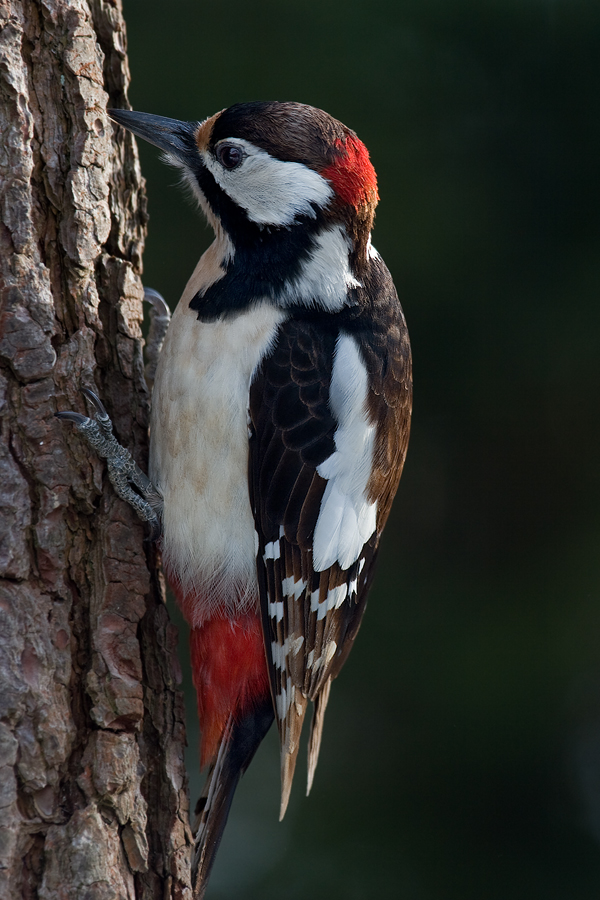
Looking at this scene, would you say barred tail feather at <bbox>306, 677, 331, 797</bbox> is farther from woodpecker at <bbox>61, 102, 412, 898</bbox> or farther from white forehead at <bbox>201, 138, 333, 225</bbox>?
white forehead at <bbox>201, 138, 333, 225</bbox>

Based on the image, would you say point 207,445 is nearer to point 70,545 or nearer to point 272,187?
point 70,545

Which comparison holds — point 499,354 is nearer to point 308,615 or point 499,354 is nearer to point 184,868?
point 308,615

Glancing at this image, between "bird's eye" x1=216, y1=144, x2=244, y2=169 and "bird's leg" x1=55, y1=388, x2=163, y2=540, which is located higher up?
"bird's eye" x1=216, y1=144, x2=244, y2=169

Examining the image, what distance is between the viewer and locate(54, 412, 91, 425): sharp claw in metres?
1.54

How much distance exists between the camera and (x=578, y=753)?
2.54m

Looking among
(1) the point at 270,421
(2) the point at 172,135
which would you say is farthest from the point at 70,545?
(2) the point at 172,135

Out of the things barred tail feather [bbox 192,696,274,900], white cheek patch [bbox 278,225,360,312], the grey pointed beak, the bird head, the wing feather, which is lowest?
barred tail feather [bbox 192,696,274,900]

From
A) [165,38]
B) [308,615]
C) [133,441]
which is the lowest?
[308,615]

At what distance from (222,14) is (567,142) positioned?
1141mm

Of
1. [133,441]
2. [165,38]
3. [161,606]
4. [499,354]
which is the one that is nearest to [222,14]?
[165,38]

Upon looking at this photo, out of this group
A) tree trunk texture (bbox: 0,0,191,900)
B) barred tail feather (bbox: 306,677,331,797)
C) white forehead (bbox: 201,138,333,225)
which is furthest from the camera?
barred tail feather (bbox: 306,677,331,797)

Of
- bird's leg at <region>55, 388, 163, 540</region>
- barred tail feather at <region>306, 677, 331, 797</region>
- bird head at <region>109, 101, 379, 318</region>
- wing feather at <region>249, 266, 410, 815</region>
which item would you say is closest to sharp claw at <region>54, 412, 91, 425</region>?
bird's leg at <region>55, 388, 163, 540</region>

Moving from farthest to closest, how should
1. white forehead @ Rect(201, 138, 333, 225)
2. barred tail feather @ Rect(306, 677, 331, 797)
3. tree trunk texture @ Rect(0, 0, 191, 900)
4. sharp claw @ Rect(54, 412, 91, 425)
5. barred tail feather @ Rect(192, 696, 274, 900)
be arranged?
1. barred tail feather @ Rect(306, 677, 331, 797)
2. white forehead @ Rect(201, 138, 333, 225)
3. barred tail feather @ Rect(192, 696, 274, 900)
4. sharp claw @ Rect(54, 412, 91, 425)
5. tree trunk texture @ Rect(0, 0, 191, 900)

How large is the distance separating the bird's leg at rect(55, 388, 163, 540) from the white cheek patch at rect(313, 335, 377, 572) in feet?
1.18
